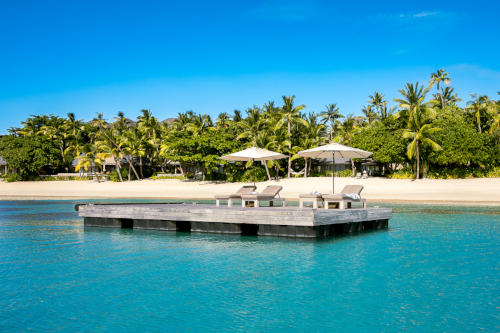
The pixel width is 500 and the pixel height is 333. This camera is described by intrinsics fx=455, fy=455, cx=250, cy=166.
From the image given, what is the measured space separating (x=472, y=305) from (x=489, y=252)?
5.14m

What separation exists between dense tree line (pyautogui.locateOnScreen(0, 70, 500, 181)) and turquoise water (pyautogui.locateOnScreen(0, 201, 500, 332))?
26.8 m

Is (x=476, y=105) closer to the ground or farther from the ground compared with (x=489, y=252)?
farther from the ground

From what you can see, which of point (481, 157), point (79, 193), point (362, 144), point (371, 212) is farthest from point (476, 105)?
point (79, 193)

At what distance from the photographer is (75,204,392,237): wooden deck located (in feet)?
44.2

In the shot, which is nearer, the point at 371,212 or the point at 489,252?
the point at 489,252

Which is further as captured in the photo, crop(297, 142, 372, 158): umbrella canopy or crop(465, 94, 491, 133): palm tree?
crop(465, 94, 491, 133): palm tree

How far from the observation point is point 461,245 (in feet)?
43.1

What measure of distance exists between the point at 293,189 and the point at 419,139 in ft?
38.7

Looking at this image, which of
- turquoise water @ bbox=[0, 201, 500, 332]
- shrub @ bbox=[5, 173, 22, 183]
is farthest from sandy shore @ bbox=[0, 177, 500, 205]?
turquoise water @ bbox=[0, 201, 500, 332]

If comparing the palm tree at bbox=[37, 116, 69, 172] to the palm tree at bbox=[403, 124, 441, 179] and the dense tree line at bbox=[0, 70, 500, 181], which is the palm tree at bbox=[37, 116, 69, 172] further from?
the palm tree at bbox=[403, 124, 441, 179]

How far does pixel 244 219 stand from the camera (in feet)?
46.0

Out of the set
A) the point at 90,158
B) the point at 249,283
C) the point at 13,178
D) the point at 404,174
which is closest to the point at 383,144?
the point at 404,174

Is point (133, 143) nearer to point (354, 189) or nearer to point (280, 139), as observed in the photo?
point (280, 139)

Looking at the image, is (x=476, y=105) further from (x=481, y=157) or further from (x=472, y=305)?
(x=472, y=305)
